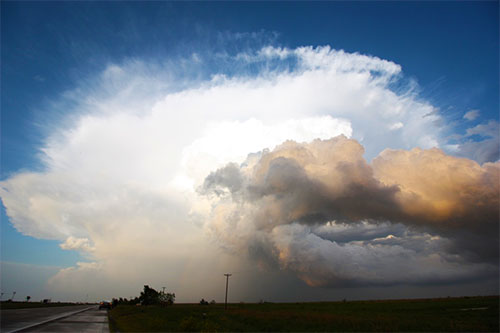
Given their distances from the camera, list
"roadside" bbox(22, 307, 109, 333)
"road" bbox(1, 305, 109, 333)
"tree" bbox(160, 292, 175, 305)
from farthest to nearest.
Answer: "tree" bbox(160, 292, 175, 305) → "roadside" bbox(22, 307, 109, 333) → "road" bbox(1, 305, 109, 333)

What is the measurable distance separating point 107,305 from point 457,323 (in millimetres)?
93236

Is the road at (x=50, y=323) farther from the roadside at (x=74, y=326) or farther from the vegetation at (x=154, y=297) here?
the vegetation at (x=154, y=297)

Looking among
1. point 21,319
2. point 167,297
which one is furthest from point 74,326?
point 167,297

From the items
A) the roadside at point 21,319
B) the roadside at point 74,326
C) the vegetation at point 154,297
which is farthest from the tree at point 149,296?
the roadside at point 74,326

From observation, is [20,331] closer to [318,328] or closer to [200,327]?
[200,327]

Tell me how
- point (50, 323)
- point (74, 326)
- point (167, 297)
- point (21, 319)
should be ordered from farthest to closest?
point (167, 297) < point (21, 319) < point (50, 323) < point (74, 326)

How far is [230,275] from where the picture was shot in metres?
116

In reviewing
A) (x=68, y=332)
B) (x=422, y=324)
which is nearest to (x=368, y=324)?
(x=422, y=324)

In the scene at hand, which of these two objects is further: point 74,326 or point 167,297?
point 167,297

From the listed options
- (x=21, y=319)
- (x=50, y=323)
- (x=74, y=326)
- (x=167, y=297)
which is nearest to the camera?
(x=74, y=326)

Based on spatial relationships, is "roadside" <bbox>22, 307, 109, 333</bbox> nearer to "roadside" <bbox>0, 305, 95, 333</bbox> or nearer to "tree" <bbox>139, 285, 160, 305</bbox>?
"roadside" <bbox>0, 305, 95, 333</bbox>

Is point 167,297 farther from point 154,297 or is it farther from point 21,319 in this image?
point 21,319

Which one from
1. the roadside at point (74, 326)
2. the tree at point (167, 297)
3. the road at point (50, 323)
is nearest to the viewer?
the road at point (50, 323)

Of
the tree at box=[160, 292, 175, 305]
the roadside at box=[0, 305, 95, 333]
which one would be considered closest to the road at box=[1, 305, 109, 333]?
the roadside at box=[0, 305, 95, 333]
